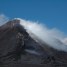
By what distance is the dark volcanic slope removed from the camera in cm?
11338

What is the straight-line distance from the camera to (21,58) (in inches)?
4621

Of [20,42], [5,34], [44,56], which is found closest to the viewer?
[44,56]

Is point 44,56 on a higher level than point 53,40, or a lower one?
lower

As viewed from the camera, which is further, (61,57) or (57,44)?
(57,44)

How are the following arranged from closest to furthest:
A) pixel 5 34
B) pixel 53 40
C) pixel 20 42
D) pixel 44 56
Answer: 1. pixel 44 56
2. pixel 20 42
3. pixel 5 34
4. pixel 53 40

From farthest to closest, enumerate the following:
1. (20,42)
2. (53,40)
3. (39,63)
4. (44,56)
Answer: (53,40) → (20,42) → (44,56) → (39,63)

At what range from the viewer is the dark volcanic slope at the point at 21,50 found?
113m

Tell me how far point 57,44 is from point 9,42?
2134 cm

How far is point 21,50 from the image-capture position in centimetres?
12388

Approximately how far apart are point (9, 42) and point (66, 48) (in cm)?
2350

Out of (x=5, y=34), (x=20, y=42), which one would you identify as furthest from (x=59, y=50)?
(x=5, y=34)

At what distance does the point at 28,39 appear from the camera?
13212 centimetres

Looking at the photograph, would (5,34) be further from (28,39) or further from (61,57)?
(61,57)

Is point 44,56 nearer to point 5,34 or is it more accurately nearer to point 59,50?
point 59,50
